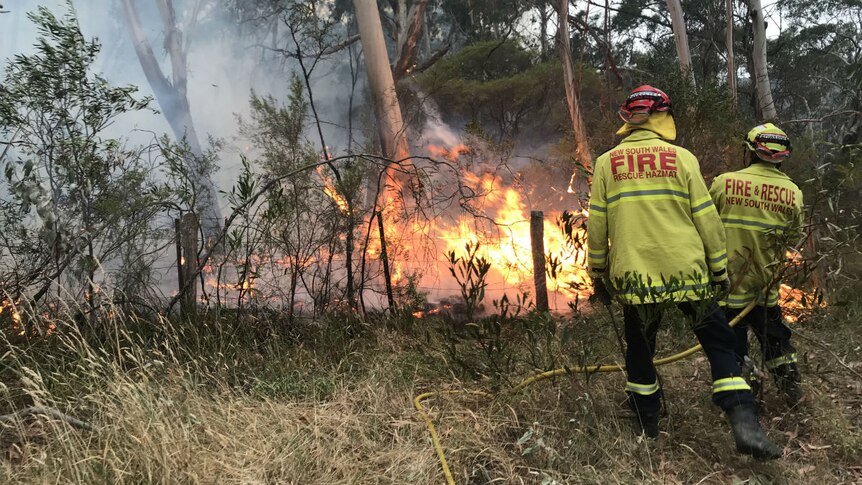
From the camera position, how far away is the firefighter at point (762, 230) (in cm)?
295

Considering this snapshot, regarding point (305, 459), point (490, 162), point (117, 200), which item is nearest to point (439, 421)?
point (305, 459)

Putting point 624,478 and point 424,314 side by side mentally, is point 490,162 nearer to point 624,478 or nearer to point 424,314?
point 424,314

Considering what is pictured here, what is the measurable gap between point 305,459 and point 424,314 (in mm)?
3260

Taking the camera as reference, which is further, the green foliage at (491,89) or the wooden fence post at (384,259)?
the green foliage at (491,89)

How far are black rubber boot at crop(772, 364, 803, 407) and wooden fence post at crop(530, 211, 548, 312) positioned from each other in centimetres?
313

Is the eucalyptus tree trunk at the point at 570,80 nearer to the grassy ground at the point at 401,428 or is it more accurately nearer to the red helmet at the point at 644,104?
the grassy ground at the point at 401,428

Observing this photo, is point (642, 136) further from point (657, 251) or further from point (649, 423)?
point (649, 423)

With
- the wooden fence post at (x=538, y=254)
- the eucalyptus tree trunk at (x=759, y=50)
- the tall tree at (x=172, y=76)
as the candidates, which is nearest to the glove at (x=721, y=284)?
the wooden fence post at (x=538, y=254)

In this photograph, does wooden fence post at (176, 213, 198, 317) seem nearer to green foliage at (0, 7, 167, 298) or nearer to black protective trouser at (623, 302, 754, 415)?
green foliage at (0, 7, 167, 298)

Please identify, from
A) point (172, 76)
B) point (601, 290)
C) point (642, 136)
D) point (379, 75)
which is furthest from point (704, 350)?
point (172, 76)

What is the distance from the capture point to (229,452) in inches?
103

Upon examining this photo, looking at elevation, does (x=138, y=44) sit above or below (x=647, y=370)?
above

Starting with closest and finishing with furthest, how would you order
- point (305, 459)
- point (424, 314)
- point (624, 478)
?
point (624, 478) < point (305, 459) < point (424, 314)

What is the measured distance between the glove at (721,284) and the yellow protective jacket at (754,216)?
0.92 ft
